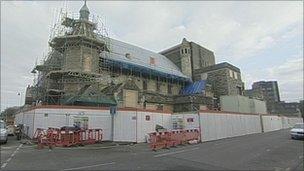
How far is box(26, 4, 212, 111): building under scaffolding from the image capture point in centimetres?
3381

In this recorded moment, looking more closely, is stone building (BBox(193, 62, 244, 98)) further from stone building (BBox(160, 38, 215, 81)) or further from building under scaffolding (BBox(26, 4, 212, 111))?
building under scaffolding (BBox(26, 4, 212, 111))

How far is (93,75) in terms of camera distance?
3494 cm

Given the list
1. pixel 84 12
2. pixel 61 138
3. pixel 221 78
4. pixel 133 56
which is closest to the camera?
pixel 61 138

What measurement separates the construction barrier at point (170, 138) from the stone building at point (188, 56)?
34.8 m

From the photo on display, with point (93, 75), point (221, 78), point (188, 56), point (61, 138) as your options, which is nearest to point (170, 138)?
point (61, 138)

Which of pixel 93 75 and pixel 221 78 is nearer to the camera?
pixel 93 75

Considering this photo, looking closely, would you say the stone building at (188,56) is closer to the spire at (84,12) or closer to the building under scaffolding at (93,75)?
the building under scaffolding at (93,75)

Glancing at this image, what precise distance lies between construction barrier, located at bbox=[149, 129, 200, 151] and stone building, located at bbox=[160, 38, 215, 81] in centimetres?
3478

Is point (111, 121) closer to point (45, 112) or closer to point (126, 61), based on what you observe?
point (45, 112)

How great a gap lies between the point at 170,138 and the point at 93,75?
17843 mm

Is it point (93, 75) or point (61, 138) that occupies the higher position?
point (93, 75)

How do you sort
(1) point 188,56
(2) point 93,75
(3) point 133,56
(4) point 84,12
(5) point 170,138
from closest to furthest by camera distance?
(5) point 170,138, (2) point 93,75, (4) point 84,12, (3) point 133,56, (1) point 188,56

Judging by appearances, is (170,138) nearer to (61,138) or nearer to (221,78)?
(61,138)

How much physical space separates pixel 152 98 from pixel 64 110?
20191mm
